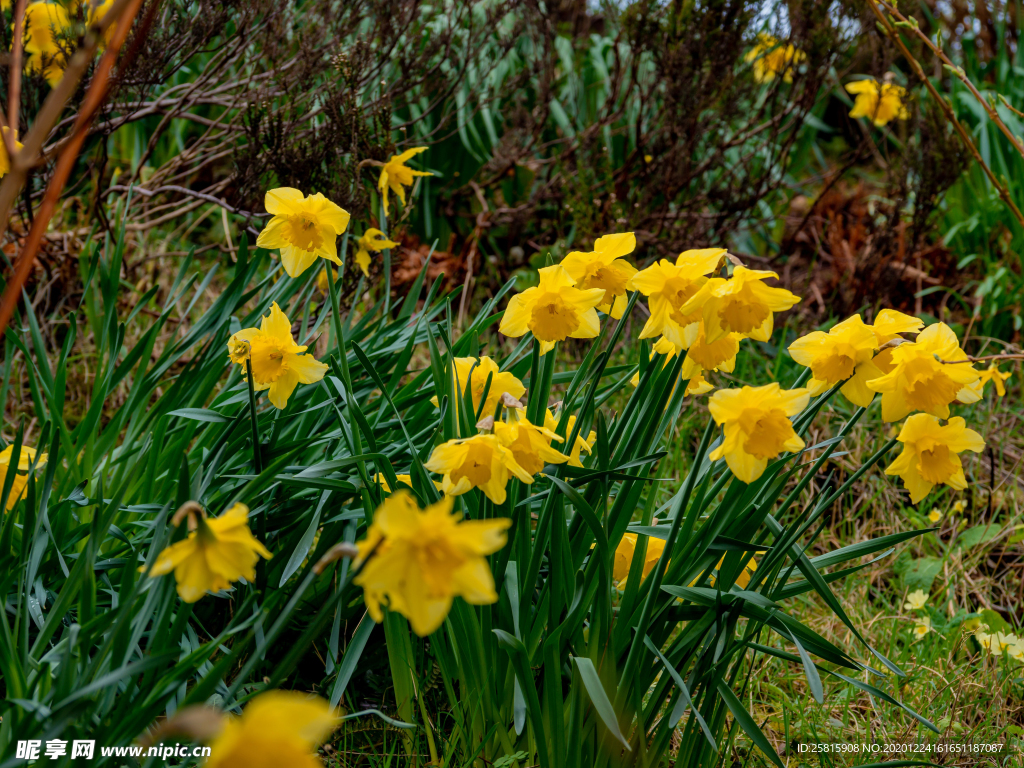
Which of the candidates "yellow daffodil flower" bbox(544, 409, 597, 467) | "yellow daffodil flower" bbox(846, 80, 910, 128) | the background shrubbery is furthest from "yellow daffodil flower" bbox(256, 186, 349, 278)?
"yellow daffodil flower" bbox(846, 80, 910, 128)

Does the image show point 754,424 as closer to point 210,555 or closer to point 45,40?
point 210,555

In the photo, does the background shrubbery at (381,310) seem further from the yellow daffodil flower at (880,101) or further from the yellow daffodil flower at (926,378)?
the yellow daffodil flower at (926,378)

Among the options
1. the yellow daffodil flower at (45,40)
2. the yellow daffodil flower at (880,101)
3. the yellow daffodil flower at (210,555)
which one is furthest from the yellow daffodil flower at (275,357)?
the yellow daffodil flower at (880,101)

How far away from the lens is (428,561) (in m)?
0.68

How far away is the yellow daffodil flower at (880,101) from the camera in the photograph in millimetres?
3553

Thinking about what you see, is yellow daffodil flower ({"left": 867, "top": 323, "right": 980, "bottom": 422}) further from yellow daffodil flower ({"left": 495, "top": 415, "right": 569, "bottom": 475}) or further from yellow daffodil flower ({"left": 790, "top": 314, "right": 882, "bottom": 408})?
yellow daffodil flower ({"left": 495, "top": 415, "right": 569, "bottom": 475})

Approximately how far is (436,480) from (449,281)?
2.23 metres

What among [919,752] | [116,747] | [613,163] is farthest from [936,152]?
[116,747]

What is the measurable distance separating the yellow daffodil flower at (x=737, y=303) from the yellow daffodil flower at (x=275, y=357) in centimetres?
64

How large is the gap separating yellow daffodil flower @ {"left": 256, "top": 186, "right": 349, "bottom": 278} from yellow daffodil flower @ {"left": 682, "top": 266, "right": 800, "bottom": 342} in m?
0.59

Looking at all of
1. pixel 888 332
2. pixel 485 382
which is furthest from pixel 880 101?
pixel 485 382

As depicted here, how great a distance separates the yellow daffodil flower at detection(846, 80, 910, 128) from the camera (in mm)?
3553

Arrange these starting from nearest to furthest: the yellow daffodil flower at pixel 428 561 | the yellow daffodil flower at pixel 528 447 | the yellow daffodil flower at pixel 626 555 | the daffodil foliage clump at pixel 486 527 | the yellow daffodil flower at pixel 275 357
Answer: the yellow daffodil flower at pixel 428 561
the daffodil foliage clump at pixel 486 527
the yellow daffodil flower at pixel 528 447
the yellow daffodil flower at pixel 275 357
the yellow daffodil flower at pixel 626 555

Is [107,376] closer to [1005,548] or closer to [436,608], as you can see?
[436,608]
